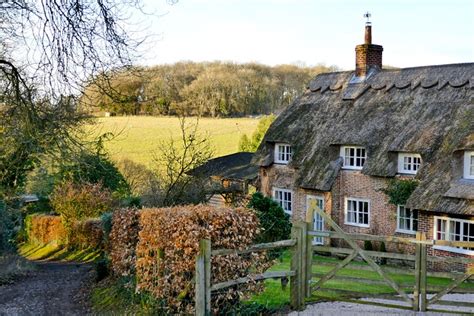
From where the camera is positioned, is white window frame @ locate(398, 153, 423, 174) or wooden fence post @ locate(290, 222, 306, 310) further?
white window frame @ locate(398, 153, 423, 174)

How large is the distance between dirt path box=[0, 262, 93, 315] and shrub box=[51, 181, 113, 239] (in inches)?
207

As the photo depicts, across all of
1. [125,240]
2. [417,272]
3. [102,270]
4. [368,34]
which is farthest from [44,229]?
[417,272]

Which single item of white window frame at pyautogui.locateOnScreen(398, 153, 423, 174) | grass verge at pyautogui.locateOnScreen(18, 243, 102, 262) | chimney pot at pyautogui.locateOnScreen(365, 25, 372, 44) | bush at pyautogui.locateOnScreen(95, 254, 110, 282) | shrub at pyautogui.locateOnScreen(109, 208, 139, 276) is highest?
chimney pot at pyautogui.locateOnScreen(365, 25, 372, 44)

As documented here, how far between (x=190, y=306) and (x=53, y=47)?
5171 mm

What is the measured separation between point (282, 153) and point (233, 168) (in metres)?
7.19

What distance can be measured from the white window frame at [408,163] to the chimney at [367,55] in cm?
579

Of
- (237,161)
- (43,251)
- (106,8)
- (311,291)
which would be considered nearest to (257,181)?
(237,161)

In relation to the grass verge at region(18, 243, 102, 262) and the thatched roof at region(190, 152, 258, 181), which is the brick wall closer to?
the thatched roof at region(190, 152, 258, 181)

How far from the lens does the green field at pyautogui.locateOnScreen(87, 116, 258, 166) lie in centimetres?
4403

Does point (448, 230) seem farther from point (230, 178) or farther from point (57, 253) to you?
point (57, 253)

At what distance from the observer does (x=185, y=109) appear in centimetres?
5066

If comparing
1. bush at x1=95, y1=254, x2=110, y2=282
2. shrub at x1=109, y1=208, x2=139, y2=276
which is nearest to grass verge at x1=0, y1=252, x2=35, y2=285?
bush at x1=95, y1=254, x2=110, y2=282

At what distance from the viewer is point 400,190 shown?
21.4 metres

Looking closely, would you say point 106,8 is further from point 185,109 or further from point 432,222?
point 185,109
